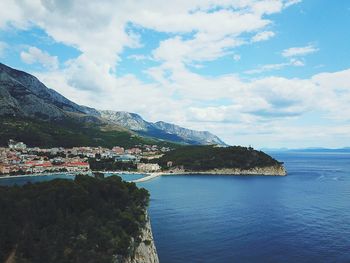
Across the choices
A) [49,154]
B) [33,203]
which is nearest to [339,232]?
[33,203]

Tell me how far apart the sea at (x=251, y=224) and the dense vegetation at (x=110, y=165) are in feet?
191

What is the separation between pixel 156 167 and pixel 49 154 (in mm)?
55991

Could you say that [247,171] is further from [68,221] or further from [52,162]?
[68,221]

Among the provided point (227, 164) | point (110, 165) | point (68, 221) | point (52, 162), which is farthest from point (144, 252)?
point (227, 164)

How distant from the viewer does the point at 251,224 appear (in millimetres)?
69250

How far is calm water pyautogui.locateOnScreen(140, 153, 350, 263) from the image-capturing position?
5097 cm

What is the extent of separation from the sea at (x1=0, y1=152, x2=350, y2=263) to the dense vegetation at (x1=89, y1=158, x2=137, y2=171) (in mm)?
58359

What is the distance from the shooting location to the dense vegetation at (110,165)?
17050 cm

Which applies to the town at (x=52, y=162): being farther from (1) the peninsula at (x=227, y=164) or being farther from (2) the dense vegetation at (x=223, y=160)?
(2) the dense vegetation at (x=223, y=160)

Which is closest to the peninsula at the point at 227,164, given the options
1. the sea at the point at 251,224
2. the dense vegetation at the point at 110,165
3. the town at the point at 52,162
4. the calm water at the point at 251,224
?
the town at the point at 52,162

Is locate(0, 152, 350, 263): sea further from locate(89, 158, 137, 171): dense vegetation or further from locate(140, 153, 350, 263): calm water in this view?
locate(89, 158, 137, 171): dense vegetation

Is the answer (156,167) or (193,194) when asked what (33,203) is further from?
(156,167)

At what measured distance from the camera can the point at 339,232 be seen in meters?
62.1

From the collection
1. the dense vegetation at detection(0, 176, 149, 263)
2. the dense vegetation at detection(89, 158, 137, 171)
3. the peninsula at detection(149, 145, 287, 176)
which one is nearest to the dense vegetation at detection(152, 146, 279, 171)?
the peninsula at detection(149, 145, 287, 176)
